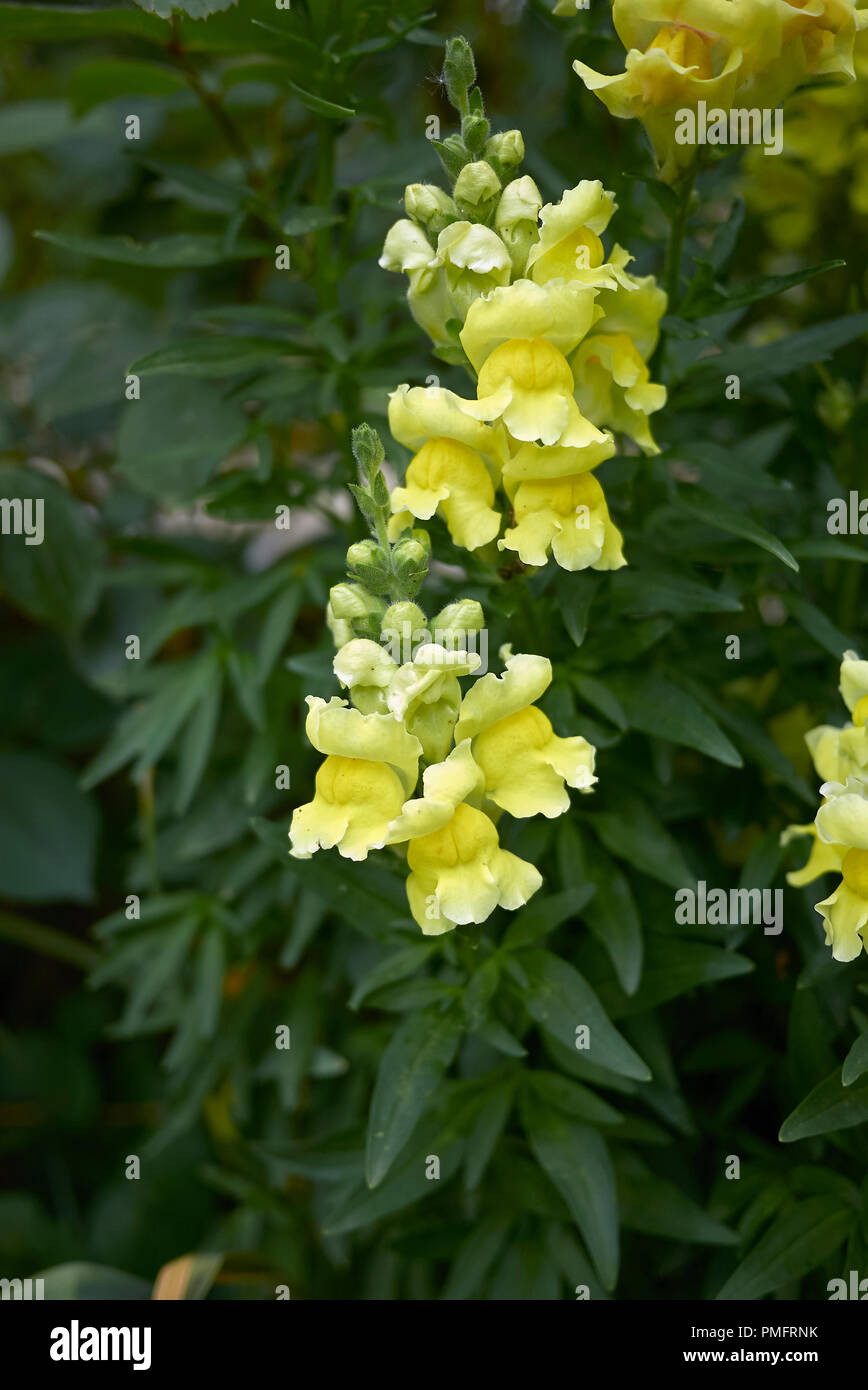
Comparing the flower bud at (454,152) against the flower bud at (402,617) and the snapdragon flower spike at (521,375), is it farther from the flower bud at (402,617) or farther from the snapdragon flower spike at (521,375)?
the flower bud at (402,617)

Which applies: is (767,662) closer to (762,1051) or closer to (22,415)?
(762,1051)

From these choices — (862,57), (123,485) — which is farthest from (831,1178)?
(123,485)

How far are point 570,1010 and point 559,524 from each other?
0.40 m

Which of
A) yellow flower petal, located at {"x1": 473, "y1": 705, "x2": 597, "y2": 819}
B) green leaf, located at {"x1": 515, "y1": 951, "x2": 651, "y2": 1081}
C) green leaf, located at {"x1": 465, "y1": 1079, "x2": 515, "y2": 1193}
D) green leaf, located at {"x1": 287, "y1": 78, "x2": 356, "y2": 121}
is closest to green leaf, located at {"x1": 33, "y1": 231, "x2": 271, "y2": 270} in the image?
green leaf, located at {"x1": 287, "y1": 78, "x2": 356, "y2": 121}

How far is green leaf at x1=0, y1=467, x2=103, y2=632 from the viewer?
169 centimetres

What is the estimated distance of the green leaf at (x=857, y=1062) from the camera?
33.6 inches

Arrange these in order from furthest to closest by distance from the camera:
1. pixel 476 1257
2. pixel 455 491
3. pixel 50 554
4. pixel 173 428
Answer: pixel 50 554 < pixel 173 428 < pixel 476 1257 < pixel 455 491

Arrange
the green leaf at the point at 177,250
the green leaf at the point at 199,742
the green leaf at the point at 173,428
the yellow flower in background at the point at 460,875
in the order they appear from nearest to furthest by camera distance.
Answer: the yellow flower in background at the point at 460,875, the green leaf at the point at 177,250, the green leaf at the point at 199,742, the green leaf at the point at 173,428

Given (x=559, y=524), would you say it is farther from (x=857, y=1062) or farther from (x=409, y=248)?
(x=857, y=1062)

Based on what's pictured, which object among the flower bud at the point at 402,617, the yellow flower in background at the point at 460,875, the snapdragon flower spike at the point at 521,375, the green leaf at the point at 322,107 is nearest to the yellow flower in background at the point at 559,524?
the snapdragon flower spike at the point at 521,375

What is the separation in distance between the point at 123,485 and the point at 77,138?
2.22 feet

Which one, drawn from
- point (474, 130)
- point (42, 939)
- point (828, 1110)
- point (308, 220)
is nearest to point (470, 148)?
point (474, 130)

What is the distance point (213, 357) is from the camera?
1.23 meters

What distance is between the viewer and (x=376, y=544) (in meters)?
0.89
